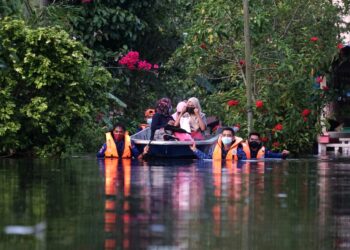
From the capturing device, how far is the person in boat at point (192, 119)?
27.0 m

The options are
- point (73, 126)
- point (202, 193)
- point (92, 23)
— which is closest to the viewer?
point (202, 193)

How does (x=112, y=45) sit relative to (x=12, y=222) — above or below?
above

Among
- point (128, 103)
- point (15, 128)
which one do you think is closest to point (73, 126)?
point (15, 128)

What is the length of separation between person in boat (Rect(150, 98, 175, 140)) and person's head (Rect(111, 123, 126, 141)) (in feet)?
3.75

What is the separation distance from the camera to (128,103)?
35438 mm

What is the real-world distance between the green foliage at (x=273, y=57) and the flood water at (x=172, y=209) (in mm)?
8708

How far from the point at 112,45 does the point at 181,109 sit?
7824 mm

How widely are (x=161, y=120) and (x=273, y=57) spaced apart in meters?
4.13

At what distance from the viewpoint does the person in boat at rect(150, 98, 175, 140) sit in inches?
1032

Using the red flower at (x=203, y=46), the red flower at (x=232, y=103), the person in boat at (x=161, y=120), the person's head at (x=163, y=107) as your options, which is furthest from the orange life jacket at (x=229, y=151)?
the red flower at (x=203, y=46)

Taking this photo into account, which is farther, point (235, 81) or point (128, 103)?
point (128, 103)

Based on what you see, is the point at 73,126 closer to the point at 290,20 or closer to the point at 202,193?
the point at 290,20

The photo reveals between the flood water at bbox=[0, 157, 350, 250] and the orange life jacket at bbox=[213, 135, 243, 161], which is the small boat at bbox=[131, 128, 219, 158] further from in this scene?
the flood water at bbox=[0, 157, 350, 250]

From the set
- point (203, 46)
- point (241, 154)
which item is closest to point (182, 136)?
point (241, 154)
